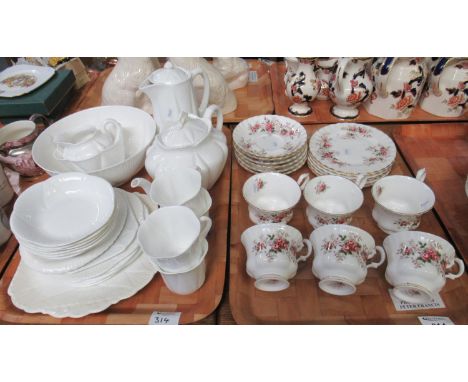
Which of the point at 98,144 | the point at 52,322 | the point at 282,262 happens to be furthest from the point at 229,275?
the point at 98,144

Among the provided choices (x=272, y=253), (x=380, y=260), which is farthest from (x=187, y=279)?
(x=380, y=260)

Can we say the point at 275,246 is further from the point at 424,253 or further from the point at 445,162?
the point at 445,162

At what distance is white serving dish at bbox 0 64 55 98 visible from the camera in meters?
1.27

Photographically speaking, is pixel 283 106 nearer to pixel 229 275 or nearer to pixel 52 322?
pixel 229 275

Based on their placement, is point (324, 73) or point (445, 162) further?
point (324, 73)

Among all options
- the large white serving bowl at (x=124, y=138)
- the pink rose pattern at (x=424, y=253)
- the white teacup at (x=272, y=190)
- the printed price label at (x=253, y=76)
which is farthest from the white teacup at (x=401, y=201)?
the printed price label at (x=253, y=76)

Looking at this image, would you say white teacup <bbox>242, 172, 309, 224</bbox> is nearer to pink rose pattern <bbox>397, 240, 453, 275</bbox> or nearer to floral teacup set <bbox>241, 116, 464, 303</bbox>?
floral teacup set <bbox>241, 116, 464, 303</bbox>

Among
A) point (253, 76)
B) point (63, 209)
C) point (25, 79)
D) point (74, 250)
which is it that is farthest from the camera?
point (253, 76)

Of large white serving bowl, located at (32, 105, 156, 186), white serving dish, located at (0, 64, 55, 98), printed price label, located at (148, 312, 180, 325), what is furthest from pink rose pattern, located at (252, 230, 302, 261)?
white serving dish, located at (0, 64, 55, 98)

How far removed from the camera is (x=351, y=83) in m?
1.18

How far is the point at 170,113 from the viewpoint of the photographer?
103 centimetres

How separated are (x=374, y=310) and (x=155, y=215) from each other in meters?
0.54

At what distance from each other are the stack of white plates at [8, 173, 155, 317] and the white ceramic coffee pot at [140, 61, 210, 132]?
0.97ft

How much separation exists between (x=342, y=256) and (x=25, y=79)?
1360 mm
